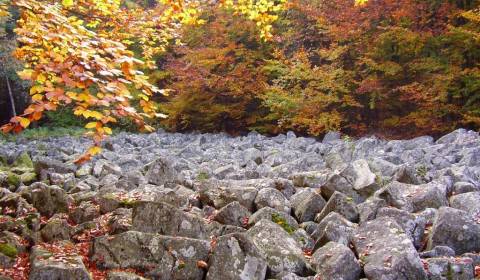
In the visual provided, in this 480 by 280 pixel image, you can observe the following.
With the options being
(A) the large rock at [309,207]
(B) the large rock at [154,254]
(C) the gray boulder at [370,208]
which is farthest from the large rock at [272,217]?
(B) the large rock at [154,254]

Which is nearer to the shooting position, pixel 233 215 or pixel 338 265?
pixel 338 265

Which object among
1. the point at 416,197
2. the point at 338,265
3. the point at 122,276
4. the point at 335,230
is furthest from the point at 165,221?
the point at 416,197

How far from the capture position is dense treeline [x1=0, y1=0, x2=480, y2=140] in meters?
14.2

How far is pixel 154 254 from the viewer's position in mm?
4113

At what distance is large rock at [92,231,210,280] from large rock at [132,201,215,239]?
1.29 ft

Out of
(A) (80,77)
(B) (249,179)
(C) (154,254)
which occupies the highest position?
(A) (80,77)

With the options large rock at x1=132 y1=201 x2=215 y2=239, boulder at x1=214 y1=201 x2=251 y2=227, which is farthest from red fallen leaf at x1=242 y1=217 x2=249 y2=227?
large rock at x1=132 y1=201 x2=215 y2=239

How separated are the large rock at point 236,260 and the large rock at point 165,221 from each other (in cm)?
68

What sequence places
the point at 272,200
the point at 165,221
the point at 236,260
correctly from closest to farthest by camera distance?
the point at 236,260 < the point at 165,221 < the point at 272,200

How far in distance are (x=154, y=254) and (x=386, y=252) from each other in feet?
5.99

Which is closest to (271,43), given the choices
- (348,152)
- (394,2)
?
(394,2)

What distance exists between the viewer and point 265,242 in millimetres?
4297

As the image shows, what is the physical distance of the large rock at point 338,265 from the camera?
12.6 ft

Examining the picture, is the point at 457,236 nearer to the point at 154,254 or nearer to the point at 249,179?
the point at 154,254
